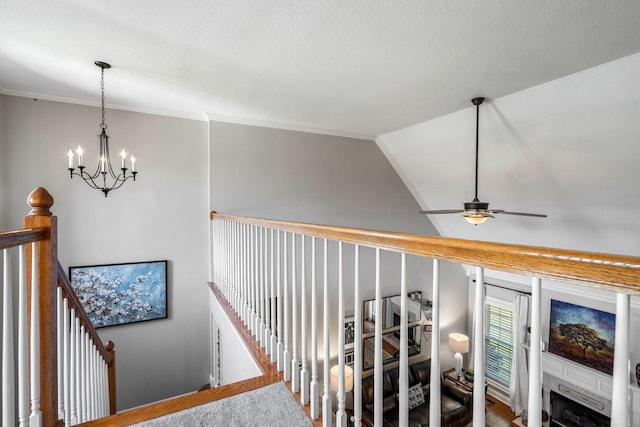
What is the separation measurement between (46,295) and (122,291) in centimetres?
252

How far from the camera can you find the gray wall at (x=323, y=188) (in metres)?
3.86

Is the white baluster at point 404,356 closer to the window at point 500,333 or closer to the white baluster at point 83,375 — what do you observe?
the white baluster at point 83,375

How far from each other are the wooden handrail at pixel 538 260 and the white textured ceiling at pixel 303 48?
1.56 m

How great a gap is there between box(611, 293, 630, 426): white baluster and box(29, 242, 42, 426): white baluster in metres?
1.63

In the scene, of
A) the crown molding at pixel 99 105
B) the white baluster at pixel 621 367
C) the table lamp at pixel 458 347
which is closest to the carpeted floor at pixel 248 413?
the white baluster at pixel 621 367

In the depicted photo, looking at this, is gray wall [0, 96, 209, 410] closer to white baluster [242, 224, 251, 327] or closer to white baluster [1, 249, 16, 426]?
white baluster [242, 224, 251, 327]

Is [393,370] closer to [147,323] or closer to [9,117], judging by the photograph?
[147,323]

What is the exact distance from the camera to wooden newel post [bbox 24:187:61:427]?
1.16 metres

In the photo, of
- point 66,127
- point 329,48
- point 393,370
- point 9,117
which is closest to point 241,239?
point 329,48

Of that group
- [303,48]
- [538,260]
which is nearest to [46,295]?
[538,260]

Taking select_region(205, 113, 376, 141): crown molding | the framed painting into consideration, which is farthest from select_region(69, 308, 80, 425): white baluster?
select_region(205, 113, 376, 141): crown molding

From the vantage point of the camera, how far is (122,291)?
3.37 m

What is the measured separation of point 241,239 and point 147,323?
6.35ft

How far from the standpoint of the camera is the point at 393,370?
475 centimetres
